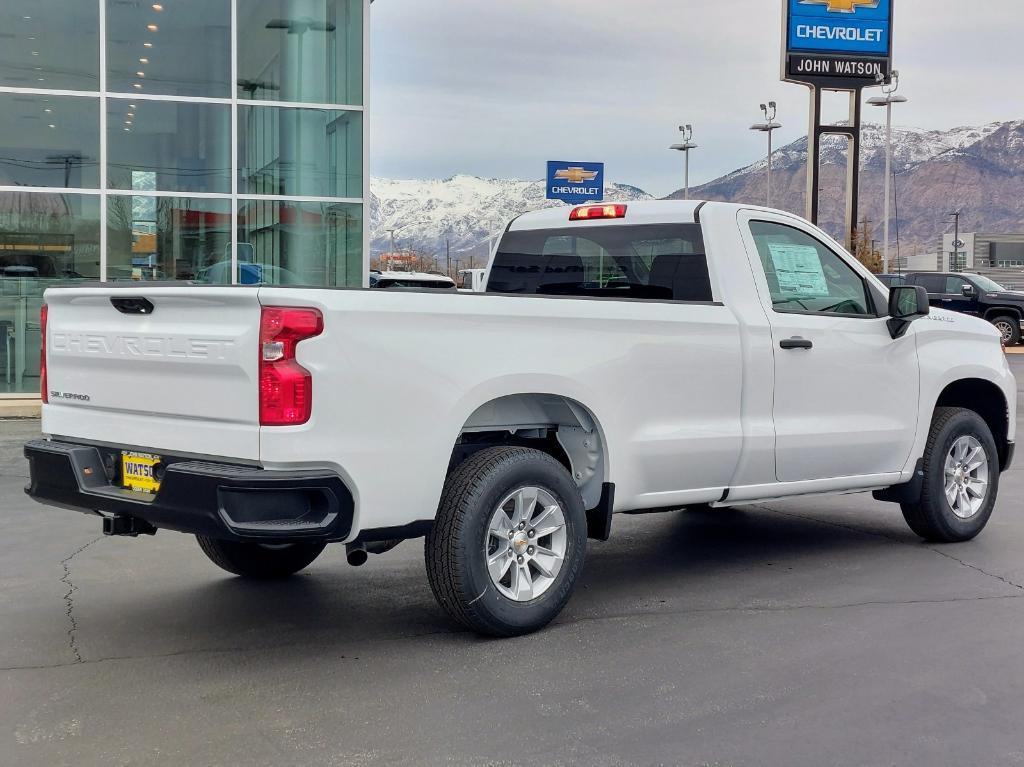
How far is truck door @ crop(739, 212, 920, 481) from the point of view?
6676 mm

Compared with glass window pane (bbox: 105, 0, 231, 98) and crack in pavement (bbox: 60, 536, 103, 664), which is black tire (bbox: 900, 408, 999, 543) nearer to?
crack in pavement (bbox: 60, 536, 103, 664)

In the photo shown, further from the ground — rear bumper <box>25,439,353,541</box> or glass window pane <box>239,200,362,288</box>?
glass window pane <box>239,200,362,288</box>

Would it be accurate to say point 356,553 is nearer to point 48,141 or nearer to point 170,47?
point 48,141

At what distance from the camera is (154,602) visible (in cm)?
619

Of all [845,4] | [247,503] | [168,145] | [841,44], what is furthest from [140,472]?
[841,44]

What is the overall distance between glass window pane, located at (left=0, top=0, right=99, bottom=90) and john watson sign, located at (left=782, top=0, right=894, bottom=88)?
20.4 m

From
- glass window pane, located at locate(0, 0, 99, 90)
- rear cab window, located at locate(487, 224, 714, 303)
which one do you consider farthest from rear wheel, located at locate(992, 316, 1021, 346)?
rear cab window, located at locate(487, 224, 714, 303)

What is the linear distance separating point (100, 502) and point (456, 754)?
6.66 feet

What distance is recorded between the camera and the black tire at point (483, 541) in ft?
17.2

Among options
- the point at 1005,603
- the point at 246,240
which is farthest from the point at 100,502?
the point at 246,240

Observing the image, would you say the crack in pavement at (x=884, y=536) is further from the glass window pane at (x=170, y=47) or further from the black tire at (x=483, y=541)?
the glass window pane at (x=170, y=47)

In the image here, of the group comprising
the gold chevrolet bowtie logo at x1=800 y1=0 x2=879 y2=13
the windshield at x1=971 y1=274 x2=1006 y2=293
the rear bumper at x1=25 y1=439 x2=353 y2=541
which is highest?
the gold chevrolet bowtie logo at x1=800 y1=0 x2=879 y2=13

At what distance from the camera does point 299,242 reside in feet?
61.1

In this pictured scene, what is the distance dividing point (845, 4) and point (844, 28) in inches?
28.4
